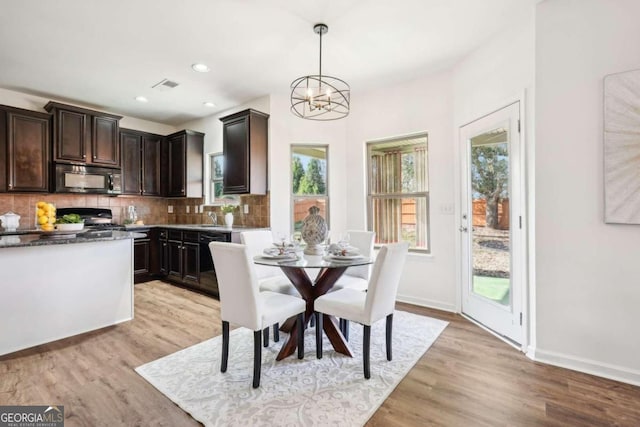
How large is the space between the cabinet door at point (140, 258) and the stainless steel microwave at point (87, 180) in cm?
90

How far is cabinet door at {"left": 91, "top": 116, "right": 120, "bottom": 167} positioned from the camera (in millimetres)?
4539

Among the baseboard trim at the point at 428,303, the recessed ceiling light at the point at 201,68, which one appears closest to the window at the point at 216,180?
the recessed ceiling light at the point at 201,68

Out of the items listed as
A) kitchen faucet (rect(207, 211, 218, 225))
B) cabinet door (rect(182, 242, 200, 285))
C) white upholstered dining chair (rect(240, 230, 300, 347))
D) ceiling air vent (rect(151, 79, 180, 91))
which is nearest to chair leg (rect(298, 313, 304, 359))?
white upholstered dining chair (rect(240, 230, 300, 347))

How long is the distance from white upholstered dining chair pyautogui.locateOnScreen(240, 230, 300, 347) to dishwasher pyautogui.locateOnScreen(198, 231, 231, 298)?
987 mm

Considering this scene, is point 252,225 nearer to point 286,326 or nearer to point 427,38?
point 286,326

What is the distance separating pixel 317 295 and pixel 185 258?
9.09 ft

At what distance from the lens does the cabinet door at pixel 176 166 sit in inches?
202

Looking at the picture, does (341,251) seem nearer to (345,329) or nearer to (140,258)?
A: (345,329)

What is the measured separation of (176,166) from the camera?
528 centimetres

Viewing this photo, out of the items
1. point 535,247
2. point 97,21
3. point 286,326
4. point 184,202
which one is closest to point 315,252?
point 286,326

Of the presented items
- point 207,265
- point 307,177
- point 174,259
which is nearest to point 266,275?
point 207,265

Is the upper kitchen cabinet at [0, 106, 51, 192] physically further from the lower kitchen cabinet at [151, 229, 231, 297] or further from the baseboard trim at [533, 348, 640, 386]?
the baseboard trim at [533, 348, 640, 386]

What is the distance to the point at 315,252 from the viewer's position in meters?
2.62

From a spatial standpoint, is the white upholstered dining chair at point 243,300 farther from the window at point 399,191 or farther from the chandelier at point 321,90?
the window at point 399,191
